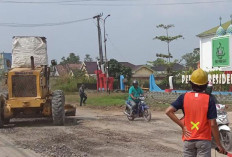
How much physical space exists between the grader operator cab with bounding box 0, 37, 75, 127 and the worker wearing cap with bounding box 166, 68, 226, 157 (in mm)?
10383

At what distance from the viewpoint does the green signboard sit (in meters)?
29.0

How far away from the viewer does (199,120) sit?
16.7ft

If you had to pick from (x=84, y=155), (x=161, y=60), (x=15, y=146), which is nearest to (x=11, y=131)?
(x=15, y=146)

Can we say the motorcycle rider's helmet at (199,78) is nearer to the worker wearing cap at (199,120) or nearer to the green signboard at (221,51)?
the worker wearing cap at (199,120)

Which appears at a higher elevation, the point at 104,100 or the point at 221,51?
the point at 221,51

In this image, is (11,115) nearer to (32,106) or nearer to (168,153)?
(32,106)

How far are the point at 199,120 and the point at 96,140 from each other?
21.8 ft

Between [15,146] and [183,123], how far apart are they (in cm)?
657

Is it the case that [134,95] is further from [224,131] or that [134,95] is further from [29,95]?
[224,131]

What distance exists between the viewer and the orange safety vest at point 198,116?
5066 mm

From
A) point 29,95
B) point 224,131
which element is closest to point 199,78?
point 224,131

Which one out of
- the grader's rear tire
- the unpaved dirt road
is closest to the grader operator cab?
the grader's rear tire

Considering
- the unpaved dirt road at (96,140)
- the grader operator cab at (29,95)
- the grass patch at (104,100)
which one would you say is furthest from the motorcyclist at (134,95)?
the grass patch at (104,100)

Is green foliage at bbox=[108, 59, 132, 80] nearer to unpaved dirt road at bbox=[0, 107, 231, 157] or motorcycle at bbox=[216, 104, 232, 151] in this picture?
unpaved dirt road at bbox=[0, 107, 231, 157]
